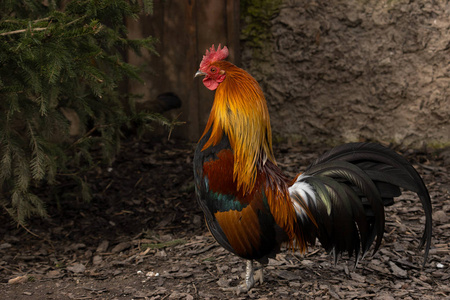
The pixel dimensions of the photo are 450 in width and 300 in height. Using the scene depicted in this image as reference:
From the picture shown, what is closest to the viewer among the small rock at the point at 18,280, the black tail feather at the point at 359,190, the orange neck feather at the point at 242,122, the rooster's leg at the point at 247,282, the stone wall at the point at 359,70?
the black tail feather at the point at 359,190

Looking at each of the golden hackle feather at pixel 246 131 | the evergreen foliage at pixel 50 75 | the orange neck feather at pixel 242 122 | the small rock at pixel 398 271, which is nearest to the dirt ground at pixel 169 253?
the small rock at pixel 398 271

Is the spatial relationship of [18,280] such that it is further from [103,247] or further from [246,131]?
[246,131]

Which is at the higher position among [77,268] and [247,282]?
[247,282]

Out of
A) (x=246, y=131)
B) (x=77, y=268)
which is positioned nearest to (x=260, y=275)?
(x=246, y=131)

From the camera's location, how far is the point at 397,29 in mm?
5547

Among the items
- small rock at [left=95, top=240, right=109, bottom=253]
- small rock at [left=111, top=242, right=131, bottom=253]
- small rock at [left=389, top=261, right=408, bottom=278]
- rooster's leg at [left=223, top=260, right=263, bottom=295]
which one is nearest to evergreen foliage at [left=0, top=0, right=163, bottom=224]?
small rock at [left=95, top=240, right=109, bottom=253]

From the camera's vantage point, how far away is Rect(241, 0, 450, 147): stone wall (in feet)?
18.1

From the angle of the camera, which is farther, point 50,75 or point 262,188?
point 262,188

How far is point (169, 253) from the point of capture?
4355 millimetres

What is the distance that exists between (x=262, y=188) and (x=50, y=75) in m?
1.49

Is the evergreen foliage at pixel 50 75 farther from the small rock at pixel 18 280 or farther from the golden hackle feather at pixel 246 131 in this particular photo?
the golden hackle feather at pixel 246 131

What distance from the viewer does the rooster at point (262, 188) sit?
330 centimetres

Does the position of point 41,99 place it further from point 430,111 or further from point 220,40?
point 430,111

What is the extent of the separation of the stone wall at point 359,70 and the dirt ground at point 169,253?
1.33 ft
